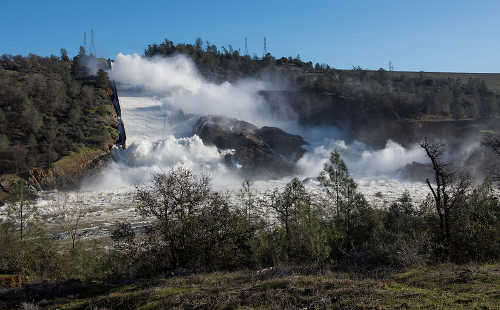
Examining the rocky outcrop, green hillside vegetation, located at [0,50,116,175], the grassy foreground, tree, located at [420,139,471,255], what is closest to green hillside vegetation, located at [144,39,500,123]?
the rocky outcrop

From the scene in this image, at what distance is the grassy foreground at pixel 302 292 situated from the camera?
7.53 metres

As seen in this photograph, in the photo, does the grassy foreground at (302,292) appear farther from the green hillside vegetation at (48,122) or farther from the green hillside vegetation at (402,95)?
the green hillside vegetation at (402,95)

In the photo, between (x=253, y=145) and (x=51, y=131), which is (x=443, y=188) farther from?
(x=51, y=131)

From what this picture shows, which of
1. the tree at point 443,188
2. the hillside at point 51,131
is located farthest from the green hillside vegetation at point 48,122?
the tree at point 443,188

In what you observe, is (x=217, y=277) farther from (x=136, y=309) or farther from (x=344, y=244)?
(x=344, y=244)

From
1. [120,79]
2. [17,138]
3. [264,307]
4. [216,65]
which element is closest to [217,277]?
[264,307]

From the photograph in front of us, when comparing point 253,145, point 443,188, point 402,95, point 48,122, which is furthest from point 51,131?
point 402,95

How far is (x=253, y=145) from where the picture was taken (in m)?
56.8

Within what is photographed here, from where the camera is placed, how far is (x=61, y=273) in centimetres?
1845

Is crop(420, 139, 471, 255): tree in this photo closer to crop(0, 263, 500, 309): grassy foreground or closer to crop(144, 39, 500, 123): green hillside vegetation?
crop(0, 263, 500, 309): grassy foreground

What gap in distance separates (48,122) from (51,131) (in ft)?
18.5

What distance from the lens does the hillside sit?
46.2m

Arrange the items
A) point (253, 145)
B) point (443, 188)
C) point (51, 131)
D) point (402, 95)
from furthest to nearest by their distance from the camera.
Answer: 1. point (402, 95)
2. point (253, 145)
3. point (51, 131)
4. point (443, 188)

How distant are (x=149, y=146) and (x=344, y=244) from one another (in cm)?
4442
